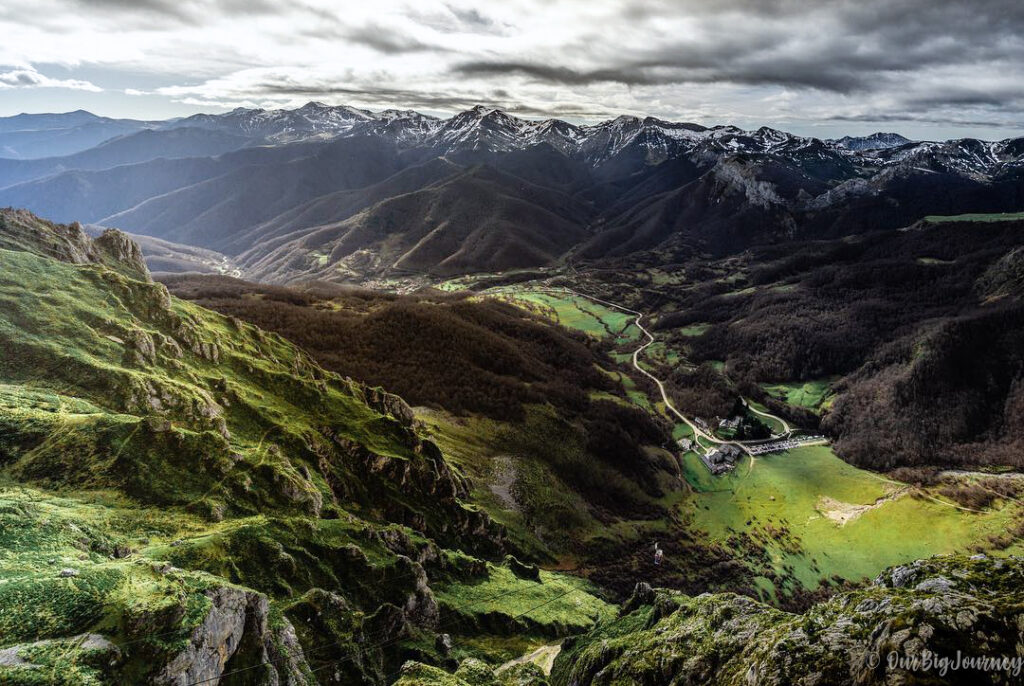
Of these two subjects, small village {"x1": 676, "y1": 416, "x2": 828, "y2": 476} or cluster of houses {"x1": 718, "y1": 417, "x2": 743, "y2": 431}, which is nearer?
small village {"x1": 676, "y1": 416, "x2": 828, "y2": 476}

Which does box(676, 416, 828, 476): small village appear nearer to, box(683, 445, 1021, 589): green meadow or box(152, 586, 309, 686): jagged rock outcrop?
box(683, 445, 1021, 589): green meadow

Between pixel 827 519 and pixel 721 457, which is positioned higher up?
pixel 721 457

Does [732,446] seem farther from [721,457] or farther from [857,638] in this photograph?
[857,638]

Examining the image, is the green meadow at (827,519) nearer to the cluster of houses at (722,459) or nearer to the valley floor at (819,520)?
the valley floor at (819,520)

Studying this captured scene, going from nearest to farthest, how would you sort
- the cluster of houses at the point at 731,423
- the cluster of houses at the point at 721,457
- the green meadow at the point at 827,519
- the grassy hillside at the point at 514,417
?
1. the grassy hillside at the point at 514,417
2. the green meadow at the point at 827,519
3. the cluster of houses at the point at 721,457
4. the cluster of houses at the point at 731,423

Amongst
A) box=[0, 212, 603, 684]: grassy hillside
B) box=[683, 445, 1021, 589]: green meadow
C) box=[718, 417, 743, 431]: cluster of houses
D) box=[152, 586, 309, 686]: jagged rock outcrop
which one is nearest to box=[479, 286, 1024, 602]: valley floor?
box=[683, 445, 1021, 589]: green meadow

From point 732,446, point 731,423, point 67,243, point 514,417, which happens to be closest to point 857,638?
point 514,417

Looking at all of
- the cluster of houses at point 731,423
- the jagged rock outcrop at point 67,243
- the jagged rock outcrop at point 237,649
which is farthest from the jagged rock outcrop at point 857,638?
the cluster of houses at point 731,423

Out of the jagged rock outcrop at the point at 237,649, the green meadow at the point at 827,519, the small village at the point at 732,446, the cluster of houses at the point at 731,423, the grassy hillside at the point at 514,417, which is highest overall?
the jagged rock outcrop at the point at 237,649

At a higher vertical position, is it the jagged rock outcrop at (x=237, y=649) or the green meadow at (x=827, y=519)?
the jagged rock outcrop at (x=237, y=649)
